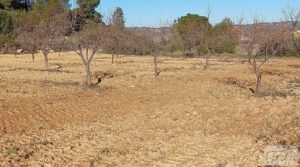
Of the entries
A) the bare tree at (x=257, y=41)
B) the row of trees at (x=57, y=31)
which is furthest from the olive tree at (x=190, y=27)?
the bare tree at (x=257, y=41)

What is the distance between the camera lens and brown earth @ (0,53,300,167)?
36.2 feet

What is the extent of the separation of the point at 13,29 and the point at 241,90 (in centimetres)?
5306

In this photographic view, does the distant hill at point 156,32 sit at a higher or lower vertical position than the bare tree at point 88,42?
higher

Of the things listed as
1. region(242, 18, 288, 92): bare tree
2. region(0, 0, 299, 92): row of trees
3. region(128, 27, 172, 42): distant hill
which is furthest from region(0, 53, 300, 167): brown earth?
region(128, 27, 172, 42): distant hill

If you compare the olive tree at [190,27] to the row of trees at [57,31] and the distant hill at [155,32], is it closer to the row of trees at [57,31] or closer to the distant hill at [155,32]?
the distant hill at [155,32]

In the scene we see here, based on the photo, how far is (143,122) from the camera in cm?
1541

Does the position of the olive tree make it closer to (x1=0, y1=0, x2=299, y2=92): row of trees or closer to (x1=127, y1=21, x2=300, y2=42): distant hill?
(x1=0, y1=0, x2=299, y2=92): row of trees

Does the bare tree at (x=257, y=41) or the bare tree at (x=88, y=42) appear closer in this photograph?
the bare tree at (x=257, y=41)

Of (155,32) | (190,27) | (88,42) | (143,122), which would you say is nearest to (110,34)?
(155,32)

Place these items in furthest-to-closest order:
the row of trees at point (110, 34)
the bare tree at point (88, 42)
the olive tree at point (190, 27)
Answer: the olive tree at point (190, 27) → the row of trees at point (110, 34) → the bare tree at point (88, 42)

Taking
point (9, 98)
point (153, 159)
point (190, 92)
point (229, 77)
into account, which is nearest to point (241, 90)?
point (190, 92)

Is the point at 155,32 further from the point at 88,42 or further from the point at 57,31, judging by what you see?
the point at 88,42

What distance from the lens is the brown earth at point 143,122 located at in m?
11.0

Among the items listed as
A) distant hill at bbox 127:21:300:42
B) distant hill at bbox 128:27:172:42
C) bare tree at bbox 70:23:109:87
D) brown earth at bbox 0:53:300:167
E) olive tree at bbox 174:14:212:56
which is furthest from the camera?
olive tree at bbox 174:14:212:56
